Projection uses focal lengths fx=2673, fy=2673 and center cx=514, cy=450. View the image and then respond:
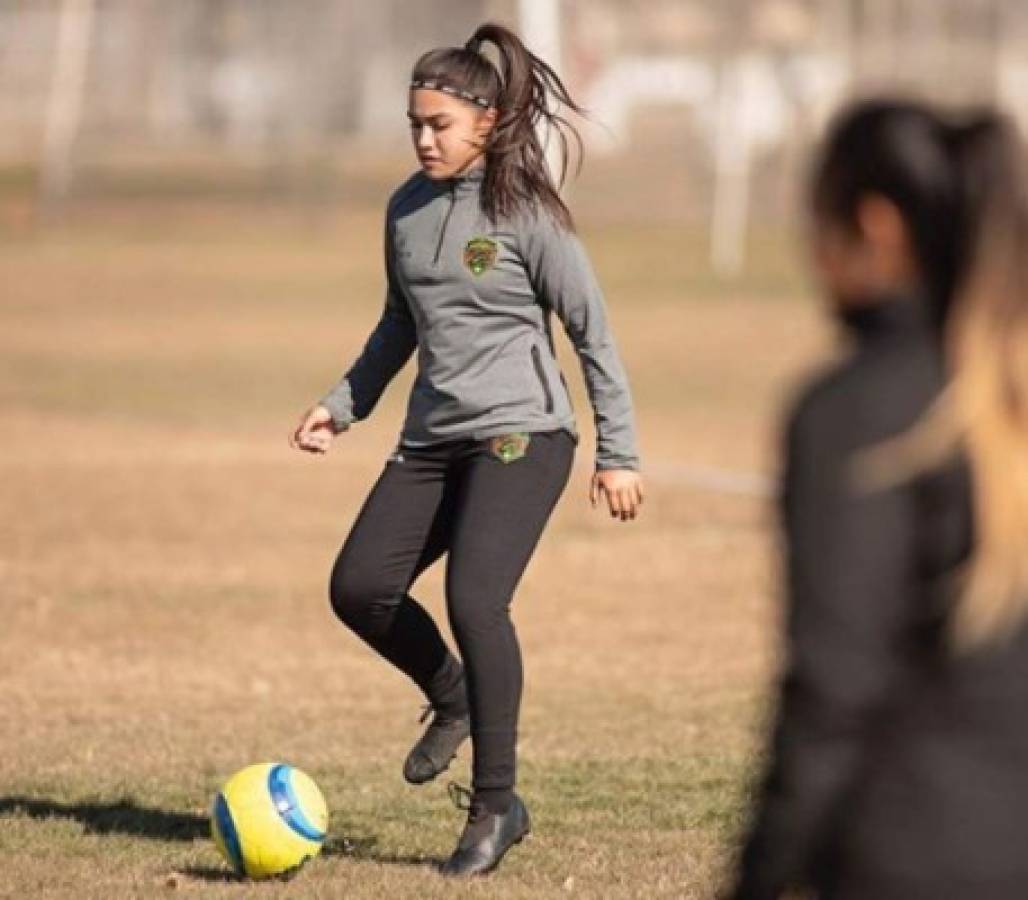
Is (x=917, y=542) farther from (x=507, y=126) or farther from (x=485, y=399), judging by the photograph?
(x=507, y=126)

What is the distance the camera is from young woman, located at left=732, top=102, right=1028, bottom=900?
315 centimetres

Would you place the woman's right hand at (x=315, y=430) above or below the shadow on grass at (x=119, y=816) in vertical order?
above

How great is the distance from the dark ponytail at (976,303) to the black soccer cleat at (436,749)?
3.92 meters

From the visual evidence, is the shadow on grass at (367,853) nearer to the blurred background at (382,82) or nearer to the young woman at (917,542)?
the young woman at (917,542)

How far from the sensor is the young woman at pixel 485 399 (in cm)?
656

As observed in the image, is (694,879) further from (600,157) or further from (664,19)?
(664,19)

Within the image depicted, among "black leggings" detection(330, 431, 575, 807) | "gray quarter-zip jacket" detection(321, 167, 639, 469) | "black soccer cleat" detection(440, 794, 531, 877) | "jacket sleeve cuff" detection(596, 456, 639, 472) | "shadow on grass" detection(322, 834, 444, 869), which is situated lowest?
"shadow on grass" detection(322, 834, 444, 869)

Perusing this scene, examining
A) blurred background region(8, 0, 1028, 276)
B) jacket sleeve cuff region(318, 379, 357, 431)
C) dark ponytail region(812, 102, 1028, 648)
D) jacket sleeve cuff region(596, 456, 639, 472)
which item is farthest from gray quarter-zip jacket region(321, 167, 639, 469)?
blurred background region(8, 0, 1028, 276)

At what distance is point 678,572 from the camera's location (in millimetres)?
13641

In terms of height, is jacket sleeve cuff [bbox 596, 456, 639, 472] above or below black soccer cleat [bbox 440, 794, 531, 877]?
above

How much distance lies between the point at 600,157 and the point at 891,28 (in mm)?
8558

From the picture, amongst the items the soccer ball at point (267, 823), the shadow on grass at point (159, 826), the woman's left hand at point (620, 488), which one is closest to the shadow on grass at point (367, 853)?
the shadow on grass at point (159, 826)

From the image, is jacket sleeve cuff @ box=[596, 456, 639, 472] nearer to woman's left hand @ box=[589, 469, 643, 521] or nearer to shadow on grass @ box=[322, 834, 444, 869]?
woman's left hand @ box=[589, 469, 643, 521]

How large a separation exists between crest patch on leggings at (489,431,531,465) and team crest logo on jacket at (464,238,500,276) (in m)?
0.41
